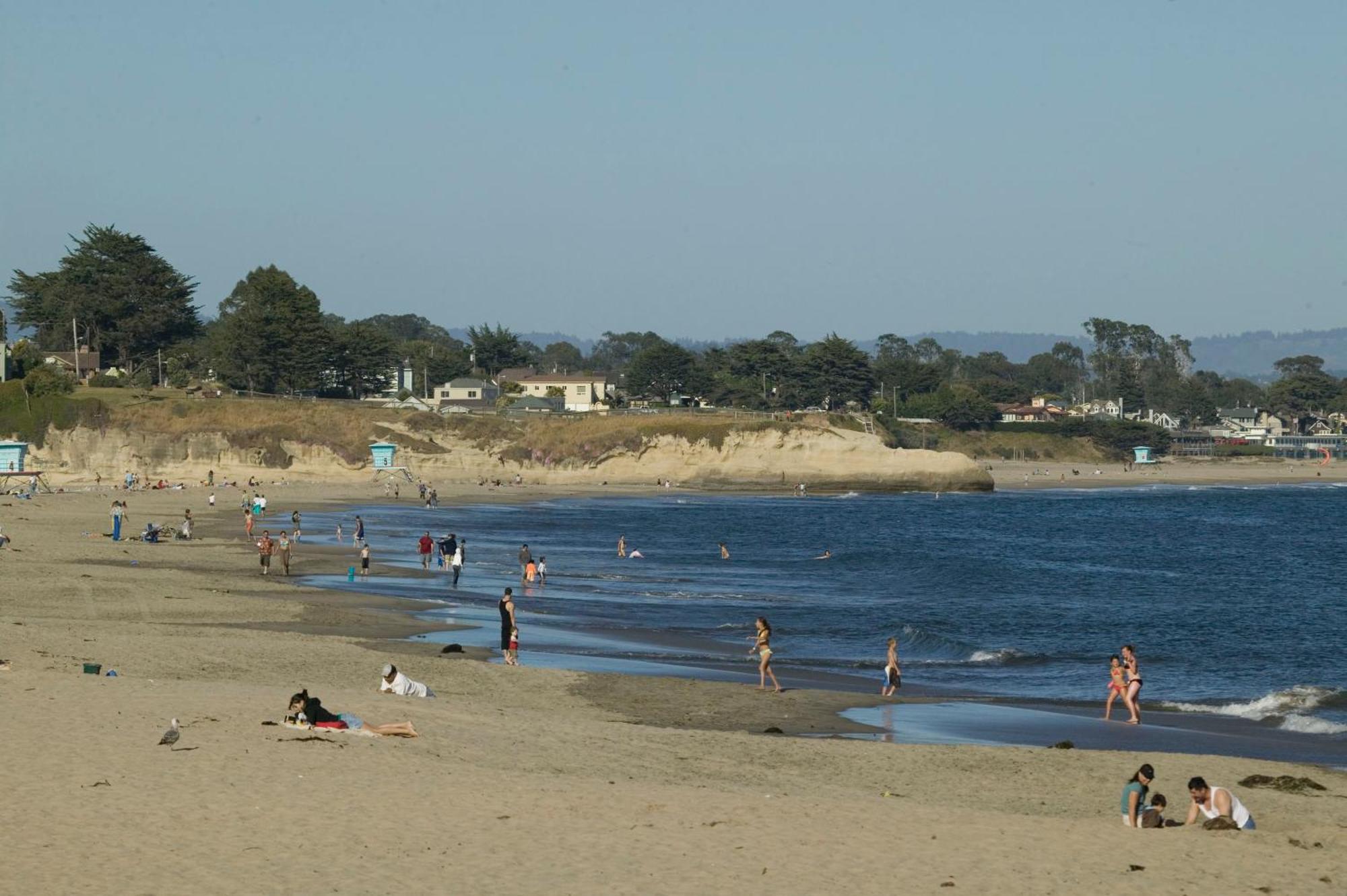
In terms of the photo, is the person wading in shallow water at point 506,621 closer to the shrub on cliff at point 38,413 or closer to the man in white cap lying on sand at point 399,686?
the man in white cap lying on sand at point 399,686

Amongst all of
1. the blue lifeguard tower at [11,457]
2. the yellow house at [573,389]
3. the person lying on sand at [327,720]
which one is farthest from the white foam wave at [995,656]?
the yellow house at [573,389]

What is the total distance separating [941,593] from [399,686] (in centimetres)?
2473

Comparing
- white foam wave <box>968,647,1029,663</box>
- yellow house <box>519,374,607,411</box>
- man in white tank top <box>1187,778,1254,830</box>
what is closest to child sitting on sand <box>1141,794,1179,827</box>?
man in white tank top <box>1187,778,1254,830</box>

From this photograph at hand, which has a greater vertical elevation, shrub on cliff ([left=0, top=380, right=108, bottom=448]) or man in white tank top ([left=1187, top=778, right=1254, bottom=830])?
shrub on cliff ([left=0, top=380, right=108, bottom=448])

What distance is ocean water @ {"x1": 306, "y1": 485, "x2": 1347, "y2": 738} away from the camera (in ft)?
87.4

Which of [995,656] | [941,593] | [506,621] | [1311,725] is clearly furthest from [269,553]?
[1311,725]

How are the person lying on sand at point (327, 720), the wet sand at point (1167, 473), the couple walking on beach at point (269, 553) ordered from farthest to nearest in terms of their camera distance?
the wet sand at point (1167, 473), the couple walking on beach at point (269, 553), the person lying on sand at point (327, 720)

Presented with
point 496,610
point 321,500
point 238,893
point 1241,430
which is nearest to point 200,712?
point 238,893

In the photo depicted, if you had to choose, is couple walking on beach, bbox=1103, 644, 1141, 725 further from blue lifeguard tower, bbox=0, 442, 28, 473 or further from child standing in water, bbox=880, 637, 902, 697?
blue lifeguard tower, bbox=0, 442, 28, 473

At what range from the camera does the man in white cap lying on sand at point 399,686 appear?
19094 mm

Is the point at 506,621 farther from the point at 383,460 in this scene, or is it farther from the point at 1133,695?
the point at 383,460

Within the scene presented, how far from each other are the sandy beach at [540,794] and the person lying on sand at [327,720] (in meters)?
0.21

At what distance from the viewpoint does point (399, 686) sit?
19.1 m

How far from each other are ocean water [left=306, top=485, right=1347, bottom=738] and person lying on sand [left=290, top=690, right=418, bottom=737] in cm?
999
